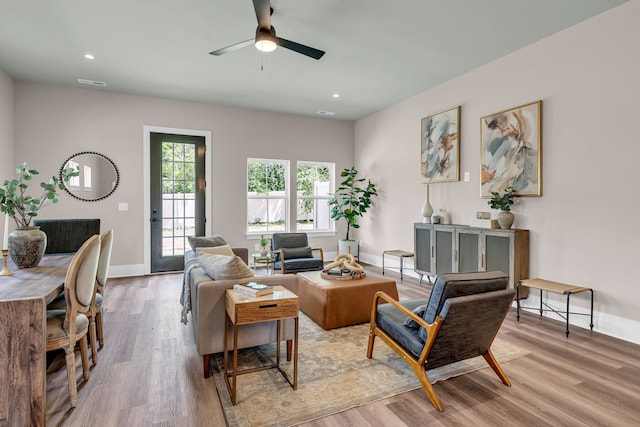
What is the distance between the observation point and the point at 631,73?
3072 millimetres

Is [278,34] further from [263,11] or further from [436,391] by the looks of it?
[436,391]

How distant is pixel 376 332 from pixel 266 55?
3431 mm

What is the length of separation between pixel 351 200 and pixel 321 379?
466 centimetres

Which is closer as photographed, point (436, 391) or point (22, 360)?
point (22, 360)

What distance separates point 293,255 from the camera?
5.17 m

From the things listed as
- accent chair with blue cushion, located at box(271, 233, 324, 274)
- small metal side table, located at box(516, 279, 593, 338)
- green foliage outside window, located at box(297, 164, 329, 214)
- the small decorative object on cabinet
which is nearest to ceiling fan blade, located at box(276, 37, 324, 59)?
accent chair with blue cushion, located at box(271, 233, 324, 274)

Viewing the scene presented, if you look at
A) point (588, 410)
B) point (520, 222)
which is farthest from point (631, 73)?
point (588, 410)

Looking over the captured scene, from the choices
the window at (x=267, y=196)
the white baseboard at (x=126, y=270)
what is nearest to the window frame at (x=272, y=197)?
the window at (x=267, y=196)

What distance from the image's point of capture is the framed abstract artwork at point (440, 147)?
4.91 meters

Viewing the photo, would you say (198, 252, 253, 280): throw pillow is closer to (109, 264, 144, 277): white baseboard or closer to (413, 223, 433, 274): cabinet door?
(413, 223, 433, 274): cabinet door

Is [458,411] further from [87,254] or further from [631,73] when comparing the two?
[631,73]

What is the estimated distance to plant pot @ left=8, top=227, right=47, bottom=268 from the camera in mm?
2418

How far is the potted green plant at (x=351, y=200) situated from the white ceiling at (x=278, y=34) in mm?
1953

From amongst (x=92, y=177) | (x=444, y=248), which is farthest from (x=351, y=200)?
(x=92, y=177)
